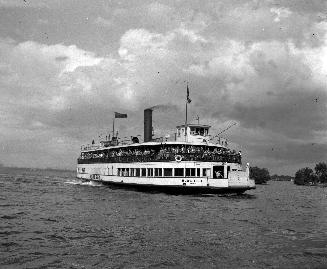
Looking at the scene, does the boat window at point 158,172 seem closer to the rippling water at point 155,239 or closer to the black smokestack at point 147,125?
the black smokestack at point 147,125

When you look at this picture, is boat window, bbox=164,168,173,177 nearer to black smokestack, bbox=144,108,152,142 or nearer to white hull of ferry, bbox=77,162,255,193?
white hull of ferry, bbox=77,162,255,193

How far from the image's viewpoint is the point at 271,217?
2642 centimetres

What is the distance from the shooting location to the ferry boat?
130 feet

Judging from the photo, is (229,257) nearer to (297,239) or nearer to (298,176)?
(297,239)

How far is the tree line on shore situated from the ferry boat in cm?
12374

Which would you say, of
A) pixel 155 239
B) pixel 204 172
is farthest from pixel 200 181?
pixel 155 239

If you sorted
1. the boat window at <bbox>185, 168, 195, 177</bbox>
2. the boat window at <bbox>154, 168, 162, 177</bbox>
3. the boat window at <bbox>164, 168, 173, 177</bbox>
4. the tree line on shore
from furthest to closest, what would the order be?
1. the tree line on shore
2. the boat window at <bbox>154, 168, 162, 177</bbox>
3. the boat window at <bbox>164, 168, 173, 177</bbox>
4. the boat window at <bbox>185, 168, 195, 177</bbox>

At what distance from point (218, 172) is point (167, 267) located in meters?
28.3

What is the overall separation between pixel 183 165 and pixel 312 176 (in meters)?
136

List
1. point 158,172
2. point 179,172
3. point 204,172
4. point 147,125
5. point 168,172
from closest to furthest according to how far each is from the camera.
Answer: point 204,172 → point 179,172 → point 168,172 → point 158,172 → point 147,125

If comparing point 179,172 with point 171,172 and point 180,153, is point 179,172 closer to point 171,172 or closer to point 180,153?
point 171,172

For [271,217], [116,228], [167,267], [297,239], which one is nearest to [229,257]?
[167,267]

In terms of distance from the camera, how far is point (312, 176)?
6353 inches

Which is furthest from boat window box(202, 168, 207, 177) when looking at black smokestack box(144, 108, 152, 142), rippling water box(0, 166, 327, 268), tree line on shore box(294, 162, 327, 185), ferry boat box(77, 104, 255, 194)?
tree line on shore box(294, 162, 327, 185)
